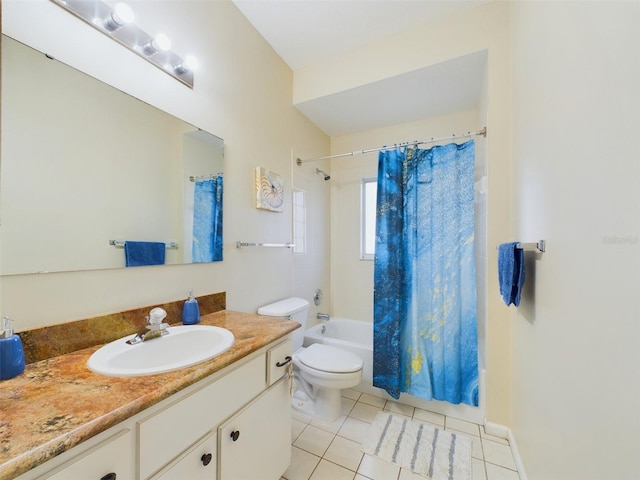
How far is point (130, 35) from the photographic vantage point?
1.09m

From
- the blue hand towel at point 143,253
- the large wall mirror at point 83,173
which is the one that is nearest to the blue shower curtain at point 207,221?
the large wall mirror at point 83,173

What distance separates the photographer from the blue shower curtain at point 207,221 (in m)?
1.36

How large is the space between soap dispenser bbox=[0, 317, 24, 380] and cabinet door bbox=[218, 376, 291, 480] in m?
0.59

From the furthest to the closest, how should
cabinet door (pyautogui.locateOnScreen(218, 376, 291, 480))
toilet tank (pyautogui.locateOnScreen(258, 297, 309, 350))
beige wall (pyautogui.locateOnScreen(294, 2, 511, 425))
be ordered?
1. toilet tank (pyautogui.locateOnScreen(258, 297, 309, 350))
2. beige wall (pyautogui.locateOnScreen(294, 2, 511, 425))
3. cabinet door (pyautogui.locateOnScreen(218, 376, 291, 480))

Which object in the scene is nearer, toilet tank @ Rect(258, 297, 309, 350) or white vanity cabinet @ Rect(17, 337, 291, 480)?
white vanity cabinet @ Rect(17, 337, 291, 480)

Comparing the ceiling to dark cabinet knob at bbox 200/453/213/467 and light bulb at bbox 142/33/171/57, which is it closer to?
light bulb at bbox 142/33/171/57

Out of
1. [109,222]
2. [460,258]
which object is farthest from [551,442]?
[109,222]

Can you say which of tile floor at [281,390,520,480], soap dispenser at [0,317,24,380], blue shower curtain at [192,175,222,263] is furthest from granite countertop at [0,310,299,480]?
tile floor at [281,390,520,480]

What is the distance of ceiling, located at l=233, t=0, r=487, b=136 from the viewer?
1.61 metres

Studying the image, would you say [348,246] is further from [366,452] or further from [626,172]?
[626,172]

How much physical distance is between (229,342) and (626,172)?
3.96 ft

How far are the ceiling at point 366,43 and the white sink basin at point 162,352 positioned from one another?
191 cm

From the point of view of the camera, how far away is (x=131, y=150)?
3.59ft

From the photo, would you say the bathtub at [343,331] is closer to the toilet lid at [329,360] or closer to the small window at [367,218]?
the toilet lid at [329,360]
